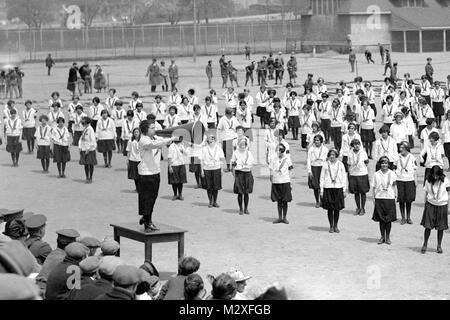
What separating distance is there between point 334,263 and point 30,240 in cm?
488

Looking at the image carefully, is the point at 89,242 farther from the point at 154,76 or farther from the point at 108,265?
the point at 154,76

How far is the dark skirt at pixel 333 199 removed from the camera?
15656 mm

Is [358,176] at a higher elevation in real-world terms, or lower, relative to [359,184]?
higher

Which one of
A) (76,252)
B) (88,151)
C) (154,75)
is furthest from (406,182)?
(154,75)

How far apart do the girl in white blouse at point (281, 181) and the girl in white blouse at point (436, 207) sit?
303 cm

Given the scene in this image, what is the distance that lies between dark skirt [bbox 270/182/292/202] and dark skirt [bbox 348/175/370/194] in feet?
4.59

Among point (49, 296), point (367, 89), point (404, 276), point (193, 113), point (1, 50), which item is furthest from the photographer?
point (1, 50)

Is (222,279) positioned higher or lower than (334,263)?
higher

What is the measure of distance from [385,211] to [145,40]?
2142 inches

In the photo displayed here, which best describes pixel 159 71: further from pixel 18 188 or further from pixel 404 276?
pixel 404 276

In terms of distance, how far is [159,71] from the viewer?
38719 millimetres

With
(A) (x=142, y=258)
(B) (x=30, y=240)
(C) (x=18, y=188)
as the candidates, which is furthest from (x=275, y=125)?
(B) (x=30, y=240)

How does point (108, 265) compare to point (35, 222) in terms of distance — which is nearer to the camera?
point (108, 265)

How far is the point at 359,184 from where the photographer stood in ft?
56.4
